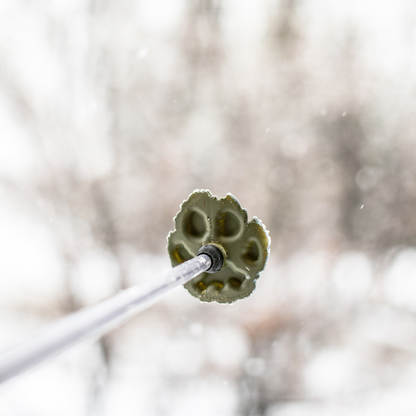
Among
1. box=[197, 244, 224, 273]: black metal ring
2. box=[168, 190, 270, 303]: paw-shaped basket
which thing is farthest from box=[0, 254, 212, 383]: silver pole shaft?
box=[168, 190, 270, 303]: paw-shaped basket

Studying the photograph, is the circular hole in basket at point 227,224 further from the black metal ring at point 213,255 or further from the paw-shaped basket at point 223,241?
the black metal ring at point 213,255

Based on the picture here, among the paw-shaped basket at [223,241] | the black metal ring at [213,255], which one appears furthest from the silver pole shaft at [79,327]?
the paw-shaped basket at [223,241]

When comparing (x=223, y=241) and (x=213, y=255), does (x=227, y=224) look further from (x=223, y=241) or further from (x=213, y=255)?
(x=213, y=255)

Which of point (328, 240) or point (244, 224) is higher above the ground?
point (328, 240)

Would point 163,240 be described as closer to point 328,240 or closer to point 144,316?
point 144,316

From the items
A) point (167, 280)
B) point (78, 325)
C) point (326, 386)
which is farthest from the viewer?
point (326, 386)

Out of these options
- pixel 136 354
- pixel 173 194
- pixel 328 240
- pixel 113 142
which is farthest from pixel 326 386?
pixel 113 142
